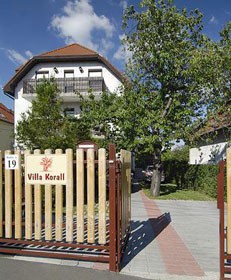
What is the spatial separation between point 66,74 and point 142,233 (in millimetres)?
21475

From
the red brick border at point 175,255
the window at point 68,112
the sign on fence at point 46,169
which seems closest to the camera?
the red brick border at point 175,255

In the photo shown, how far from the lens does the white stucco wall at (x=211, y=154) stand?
17.6m

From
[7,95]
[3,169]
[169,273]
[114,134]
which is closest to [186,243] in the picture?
[169,273]

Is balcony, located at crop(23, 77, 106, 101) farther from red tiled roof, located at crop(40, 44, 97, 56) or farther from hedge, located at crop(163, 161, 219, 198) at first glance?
hedge, located at crop(163, 161, 219, 198)

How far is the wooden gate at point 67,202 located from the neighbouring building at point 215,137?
9248 mm

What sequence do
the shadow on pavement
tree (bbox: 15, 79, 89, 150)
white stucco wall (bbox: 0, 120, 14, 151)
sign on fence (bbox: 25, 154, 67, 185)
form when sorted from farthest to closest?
white stucco wall (bbox: 0, 120, 14, 151) < tree (bbox: 15, 79, 89, 150) < the shadow on pavement < sign on fence (bbox: 25, 154, 67, 185)

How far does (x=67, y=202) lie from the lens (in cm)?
542

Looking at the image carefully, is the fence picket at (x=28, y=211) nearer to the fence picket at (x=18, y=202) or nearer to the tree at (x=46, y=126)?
the fence picket at (x=18, y=202)

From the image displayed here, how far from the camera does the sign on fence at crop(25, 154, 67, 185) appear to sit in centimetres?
547

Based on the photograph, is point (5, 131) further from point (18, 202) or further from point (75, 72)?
point (18, 202)

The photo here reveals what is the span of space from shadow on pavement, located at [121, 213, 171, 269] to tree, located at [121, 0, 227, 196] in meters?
5.64

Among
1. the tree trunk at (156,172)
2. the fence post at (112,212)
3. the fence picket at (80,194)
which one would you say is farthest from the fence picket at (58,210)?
the tree trunk at (156,172)

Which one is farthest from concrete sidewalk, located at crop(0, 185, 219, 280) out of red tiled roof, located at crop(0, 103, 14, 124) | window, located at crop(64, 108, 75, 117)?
red tiled roof, located at crop(0, 103, 14, 124)

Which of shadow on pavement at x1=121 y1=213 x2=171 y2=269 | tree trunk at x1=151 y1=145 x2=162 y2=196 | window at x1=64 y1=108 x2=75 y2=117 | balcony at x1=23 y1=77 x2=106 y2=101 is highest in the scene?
balcony at x1=23 y1=77 x2=106 y2=101
